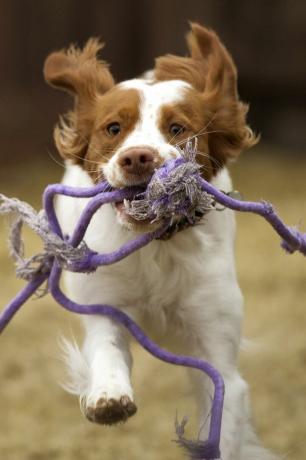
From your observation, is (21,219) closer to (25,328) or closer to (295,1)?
(25,328)

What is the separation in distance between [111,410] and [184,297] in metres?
0.67

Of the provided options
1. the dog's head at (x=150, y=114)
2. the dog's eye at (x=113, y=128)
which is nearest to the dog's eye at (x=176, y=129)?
the dog's head at (x=150, y=114)

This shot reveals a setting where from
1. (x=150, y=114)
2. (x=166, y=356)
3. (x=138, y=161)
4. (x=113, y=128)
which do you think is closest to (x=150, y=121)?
(x=150, y=114)

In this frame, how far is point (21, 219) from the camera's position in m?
3.18

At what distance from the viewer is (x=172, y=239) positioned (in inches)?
129

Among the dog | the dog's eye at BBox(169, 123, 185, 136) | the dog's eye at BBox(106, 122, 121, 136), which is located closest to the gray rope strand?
the dog

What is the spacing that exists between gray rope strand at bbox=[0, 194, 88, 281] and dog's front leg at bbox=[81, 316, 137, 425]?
244 millimetres

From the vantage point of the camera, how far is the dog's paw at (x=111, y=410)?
108 inches

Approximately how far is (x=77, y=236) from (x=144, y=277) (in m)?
0.39

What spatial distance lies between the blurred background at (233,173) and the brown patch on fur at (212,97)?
1085 millimetres

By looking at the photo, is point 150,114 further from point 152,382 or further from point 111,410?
point 152,382

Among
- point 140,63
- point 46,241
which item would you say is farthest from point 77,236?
point 140,63

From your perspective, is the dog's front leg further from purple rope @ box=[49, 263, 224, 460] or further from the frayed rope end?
the frayed rope end

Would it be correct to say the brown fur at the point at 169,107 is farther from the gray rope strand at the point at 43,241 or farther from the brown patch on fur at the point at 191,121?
the gray rope strand at the point at 43,241
